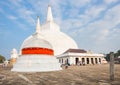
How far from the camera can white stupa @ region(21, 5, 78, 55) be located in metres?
57.0

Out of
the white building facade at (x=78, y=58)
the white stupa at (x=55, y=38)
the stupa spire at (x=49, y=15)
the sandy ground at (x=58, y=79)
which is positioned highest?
the stupa spire at (x=49, y=15)

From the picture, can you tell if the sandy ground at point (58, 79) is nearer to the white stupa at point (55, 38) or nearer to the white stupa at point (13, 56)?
the white stupa at point (55, 38)

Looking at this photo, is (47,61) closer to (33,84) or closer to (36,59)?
(36,59)

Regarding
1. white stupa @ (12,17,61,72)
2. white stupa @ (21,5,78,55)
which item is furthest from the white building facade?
white stupa @ (12,17,61,72)

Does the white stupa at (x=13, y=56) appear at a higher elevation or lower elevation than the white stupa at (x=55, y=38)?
lower

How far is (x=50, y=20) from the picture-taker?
64.2 metres

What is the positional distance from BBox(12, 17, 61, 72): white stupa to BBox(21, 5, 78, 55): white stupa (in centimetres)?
3115

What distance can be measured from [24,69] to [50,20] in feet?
144

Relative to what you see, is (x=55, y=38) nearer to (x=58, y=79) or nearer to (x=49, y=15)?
(x=49, y=15)

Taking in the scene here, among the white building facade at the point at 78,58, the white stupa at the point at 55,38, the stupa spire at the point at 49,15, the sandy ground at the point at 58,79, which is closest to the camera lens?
the sandy ground at the point at 58,79

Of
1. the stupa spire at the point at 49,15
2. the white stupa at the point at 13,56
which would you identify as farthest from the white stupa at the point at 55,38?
the white stupa at the point at 13,56

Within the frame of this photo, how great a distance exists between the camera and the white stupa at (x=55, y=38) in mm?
56969

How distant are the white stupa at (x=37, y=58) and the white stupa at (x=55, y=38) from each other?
31.2 metres

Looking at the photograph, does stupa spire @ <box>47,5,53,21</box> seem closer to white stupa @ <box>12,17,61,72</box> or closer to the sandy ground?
white stupa @ <box>12,17,61,72</box>
